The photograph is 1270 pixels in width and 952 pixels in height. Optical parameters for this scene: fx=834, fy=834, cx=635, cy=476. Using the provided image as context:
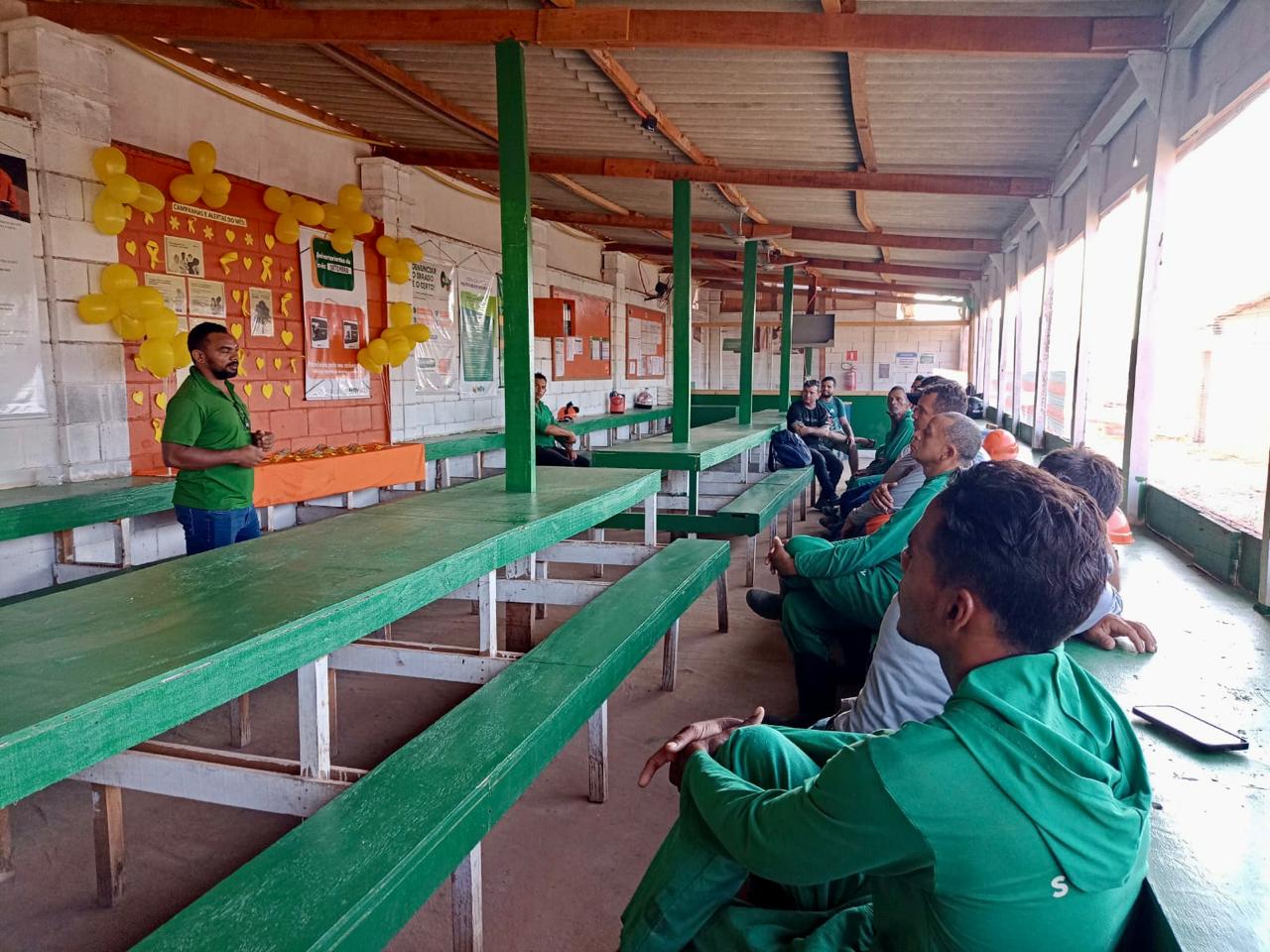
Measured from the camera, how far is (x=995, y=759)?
93 cm

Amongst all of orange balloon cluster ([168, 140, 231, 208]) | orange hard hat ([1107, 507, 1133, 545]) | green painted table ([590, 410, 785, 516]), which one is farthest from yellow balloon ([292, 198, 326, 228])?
orange hard hat ([1107, 507, 1133, 545])

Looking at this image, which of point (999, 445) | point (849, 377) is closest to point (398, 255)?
point (999, 445)

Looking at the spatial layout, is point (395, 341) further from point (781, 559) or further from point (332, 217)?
point (781, 559)

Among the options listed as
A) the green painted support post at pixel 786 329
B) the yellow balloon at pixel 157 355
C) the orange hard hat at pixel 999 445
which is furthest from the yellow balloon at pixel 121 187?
the green painted support post at pixel 786 329

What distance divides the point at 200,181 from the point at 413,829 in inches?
174

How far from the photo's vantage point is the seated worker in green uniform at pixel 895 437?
227 inches

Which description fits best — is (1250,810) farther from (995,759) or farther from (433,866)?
(433,866)

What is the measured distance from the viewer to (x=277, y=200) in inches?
213

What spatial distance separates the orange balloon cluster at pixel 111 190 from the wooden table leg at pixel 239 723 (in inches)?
106

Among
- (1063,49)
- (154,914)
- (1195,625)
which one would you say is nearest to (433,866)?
(154,914)

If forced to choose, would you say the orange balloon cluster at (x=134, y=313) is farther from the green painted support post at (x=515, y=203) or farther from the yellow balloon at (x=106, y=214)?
the green painted support post at (x=515, y=203)

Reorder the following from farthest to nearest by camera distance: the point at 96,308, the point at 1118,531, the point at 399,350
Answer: the point at 399,350 < the point at 96,308 < the point at 1118,531

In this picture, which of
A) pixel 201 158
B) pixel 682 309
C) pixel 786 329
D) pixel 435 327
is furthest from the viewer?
pixel 786 329

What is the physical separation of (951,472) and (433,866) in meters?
2.01
